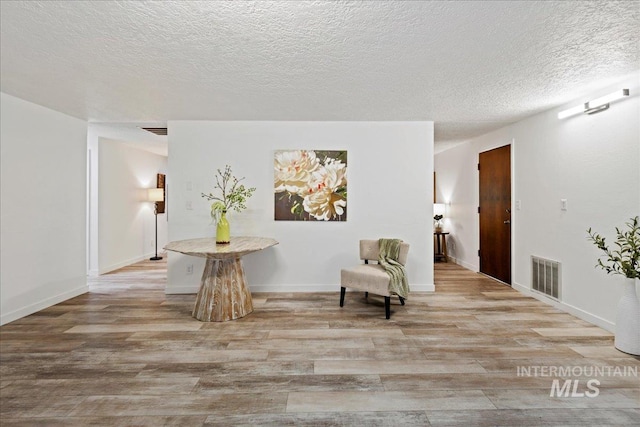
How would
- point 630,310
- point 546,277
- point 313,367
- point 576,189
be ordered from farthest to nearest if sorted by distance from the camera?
point 546,277 < point 576,189 < point 630,310 < point 313,367

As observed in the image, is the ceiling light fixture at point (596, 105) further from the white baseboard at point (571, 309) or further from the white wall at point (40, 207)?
the white wall at point (40, 207)

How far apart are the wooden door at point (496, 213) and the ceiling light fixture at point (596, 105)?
121 cm

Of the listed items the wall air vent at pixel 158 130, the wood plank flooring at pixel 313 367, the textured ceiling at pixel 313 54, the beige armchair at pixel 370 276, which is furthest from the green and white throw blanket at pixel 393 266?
the wall air vent at pixel 158 130

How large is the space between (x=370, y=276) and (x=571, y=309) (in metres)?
2.26

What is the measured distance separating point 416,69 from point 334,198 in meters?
2.10

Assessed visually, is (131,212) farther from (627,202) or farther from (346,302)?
(627,202)

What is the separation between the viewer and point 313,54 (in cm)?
241

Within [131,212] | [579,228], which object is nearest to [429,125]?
[579,228]

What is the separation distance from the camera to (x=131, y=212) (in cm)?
641

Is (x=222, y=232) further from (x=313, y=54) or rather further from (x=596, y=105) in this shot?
(x=596, y=105)

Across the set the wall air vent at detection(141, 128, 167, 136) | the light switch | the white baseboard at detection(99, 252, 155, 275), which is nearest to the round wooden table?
the wall air vent at detection(141, 128, 167, 136)

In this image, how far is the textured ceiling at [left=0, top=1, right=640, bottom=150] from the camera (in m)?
1.88

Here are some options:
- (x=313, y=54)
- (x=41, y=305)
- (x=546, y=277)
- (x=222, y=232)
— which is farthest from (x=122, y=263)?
(x=546, y=277)

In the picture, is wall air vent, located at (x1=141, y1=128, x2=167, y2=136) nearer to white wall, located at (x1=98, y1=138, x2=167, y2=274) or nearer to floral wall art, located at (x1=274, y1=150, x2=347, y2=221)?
white wall, located at (x1=98, y1=138, x2=167, y2=274)
